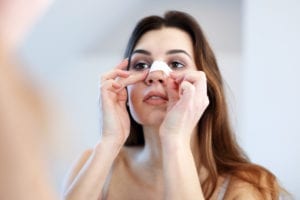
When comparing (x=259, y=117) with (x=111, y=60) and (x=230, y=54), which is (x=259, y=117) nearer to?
(x=230, y=54)

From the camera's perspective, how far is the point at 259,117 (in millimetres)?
1476

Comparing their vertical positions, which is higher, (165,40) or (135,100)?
(165,40)

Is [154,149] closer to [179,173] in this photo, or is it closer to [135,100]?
[135,100]

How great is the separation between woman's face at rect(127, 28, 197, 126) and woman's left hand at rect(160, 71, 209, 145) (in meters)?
0.07

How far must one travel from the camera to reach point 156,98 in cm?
100

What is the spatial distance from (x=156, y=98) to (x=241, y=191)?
307mm

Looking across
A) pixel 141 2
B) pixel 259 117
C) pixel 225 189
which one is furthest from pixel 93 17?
pixel 225 189

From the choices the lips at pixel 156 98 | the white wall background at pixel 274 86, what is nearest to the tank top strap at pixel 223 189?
the lips at pixel 156 98

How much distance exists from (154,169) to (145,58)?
319 millimetres

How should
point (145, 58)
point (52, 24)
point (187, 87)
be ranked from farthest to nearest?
point (52, 24), point (145, 58), point (187, 87)

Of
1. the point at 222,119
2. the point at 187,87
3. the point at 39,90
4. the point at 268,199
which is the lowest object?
the point at 268,199

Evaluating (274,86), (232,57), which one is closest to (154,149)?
(274,86)

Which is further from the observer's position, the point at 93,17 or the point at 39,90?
the point at 93,17

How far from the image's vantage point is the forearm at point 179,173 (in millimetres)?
830
